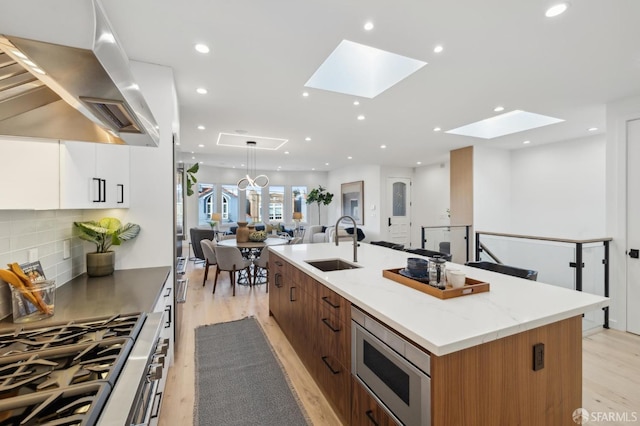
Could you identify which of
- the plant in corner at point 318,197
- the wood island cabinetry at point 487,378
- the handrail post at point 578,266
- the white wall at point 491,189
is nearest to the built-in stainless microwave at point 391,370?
the wood island cabinetry at point 487,378

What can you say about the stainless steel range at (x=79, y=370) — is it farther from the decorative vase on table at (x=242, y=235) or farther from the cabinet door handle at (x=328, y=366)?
the decorative vase on table at (x=242, y=235)

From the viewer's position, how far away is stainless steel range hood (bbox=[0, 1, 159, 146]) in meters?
0.67

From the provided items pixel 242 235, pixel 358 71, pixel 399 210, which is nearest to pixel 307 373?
pixel 358 71

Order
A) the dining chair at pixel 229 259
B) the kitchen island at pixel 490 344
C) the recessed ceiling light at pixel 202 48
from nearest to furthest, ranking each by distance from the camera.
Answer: the kitchen island at pixel 490 344
the recessed ceiling light at pixel 202 48
the dining chair at pixel 229 259

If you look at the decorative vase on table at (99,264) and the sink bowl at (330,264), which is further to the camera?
the sink bowl at (330,264)

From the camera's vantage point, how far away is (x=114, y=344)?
107 cm

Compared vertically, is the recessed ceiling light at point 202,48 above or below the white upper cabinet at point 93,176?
above

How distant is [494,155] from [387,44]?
523 centimetres

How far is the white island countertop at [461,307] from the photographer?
110 cm

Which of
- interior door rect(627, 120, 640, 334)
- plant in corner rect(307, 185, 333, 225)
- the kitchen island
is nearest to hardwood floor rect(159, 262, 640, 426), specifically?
interior door rect(627, 120, 640, 334)

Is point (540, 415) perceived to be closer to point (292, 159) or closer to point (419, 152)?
point (419, 152)

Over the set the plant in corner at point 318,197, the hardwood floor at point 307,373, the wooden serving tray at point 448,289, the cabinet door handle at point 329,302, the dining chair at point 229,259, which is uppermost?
the plant in corner at point 318,197

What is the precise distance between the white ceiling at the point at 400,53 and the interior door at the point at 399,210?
4472 mm

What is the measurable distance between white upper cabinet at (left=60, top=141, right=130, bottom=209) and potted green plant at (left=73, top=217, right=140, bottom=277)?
0.18 m
